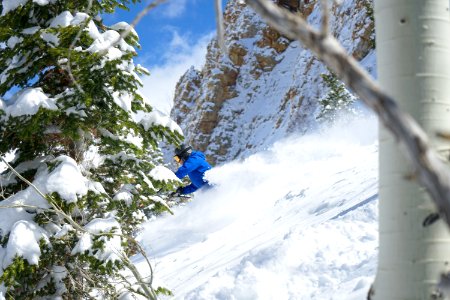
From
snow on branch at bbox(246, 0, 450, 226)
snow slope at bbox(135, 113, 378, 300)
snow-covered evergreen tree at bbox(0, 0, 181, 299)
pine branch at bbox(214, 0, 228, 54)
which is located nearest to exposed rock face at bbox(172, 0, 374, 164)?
snow slope at bbox(135, 113, 378, 300)

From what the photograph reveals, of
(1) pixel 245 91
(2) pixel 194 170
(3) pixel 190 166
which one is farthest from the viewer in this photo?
(1) pixel 245 91

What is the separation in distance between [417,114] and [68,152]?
6.23 meters

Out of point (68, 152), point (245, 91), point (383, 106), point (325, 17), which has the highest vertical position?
point (245, 91)

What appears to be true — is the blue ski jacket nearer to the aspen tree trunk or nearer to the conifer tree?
the aspen tree trunk

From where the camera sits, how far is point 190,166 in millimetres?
11656

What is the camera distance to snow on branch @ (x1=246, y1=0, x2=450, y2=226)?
598mm

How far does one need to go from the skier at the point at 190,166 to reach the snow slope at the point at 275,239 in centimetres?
88

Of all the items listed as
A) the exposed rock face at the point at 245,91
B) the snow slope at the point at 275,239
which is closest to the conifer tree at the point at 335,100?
the snow slope at the point at 275,239

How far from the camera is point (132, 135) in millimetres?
7043

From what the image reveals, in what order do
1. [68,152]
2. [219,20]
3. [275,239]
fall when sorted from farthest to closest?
[68,152]
[275,239]
[219,20]

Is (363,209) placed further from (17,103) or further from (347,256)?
(17,103)

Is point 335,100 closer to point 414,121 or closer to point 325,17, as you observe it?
point 414,121

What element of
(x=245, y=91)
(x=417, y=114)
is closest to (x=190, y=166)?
(x=417, y=114)

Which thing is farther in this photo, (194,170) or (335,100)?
(335,100)
